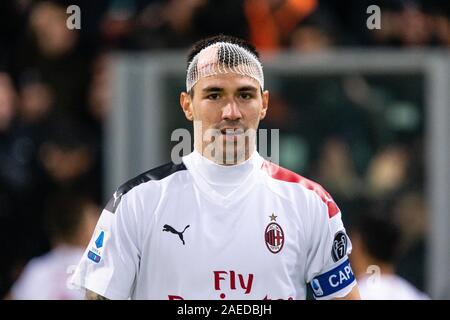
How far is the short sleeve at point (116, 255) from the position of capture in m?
3.91

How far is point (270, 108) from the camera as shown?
7.27m

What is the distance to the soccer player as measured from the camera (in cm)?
388

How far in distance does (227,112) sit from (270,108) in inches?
136

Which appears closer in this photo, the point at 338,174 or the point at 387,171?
the point at 338,174

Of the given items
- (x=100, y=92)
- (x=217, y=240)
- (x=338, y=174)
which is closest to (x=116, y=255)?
(x=217, y=240)

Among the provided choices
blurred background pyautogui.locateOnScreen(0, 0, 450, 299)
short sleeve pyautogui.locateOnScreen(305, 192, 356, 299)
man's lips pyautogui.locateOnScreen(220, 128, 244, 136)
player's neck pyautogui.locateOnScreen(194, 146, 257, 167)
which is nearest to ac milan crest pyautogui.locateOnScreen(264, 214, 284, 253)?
short sleeve pyautogui.locateOnScreen(305, 192, 356, 299)

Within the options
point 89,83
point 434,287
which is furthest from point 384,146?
point 89,83

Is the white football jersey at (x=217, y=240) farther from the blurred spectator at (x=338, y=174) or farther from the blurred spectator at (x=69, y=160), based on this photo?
the blurred spectator at (x=69, y=160)

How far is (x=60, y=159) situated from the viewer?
7.47 metres

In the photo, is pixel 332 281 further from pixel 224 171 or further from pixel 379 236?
pixel 379 236

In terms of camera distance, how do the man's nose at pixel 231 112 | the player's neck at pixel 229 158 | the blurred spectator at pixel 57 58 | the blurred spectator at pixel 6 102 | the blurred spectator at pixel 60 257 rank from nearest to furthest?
the man's nose at pixel 231 112, the player's neck at pixel 229 158, the blurred spectator at pixel 60 257, the blurred spectator at pixel 6 102, the blurred spectator at pixel 57 58

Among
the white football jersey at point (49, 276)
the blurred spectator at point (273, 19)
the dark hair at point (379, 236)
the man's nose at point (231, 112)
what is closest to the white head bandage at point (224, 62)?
the man's nose at point (231, 112)

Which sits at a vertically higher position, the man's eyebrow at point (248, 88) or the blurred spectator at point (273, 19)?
the blurred spectator at point (273, 19)

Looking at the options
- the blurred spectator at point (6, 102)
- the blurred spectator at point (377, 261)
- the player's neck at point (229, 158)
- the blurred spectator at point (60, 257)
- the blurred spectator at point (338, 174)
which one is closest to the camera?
the player's neck at point (229, 158)
